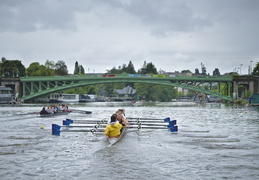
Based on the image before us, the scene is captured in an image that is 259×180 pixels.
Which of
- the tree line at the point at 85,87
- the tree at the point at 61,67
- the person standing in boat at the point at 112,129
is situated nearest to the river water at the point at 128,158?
the person standing in boat at the point at 112,129

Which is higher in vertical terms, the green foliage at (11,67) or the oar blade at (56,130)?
the green foliage at (11,67)

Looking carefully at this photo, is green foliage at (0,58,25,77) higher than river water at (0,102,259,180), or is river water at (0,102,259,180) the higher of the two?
green foliage at (0,58,25,77)

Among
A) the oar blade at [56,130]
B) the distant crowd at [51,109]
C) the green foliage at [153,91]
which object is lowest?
the oar blade at [56,130]

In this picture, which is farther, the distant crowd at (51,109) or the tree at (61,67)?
the tree at (61,67)

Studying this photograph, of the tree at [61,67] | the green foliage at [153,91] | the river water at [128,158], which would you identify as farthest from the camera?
the tree at [61,67]

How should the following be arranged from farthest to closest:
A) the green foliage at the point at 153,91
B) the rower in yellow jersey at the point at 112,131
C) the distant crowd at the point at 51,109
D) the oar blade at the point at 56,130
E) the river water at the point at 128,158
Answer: the green foliage at the point at 153,91
the distant crowd at the point at 51,109
the oar blade at the point at 56,130
the rower in yellow jersey at the point at 112,131
the river water at the point at 128,158

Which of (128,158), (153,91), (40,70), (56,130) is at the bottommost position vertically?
(128,158)

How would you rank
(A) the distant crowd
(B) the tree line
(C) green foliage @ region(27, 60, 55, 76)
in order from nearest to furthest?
(A) the distant crowd
(C) green foliage @ region(27, 60, 55, 76)
(B) the tree line

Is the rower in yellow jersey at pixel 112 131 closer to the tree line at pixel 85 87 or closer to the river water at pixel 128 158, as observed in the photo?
the river water at pixel 128 158

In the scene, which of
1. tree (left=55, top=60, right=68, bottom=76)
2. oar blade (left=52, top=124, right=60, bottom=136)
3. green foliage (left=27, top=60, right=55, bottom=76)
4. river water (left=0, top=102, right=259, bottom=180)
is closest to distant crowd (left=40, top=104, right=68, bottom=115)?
river water (left=0, top=102, right=259, bottom=180)

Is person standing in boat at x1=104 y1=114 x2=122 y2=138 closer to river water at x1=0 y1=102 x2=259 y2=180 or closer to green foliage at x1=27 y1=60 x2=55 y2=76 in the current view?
river water at x1=0 y1=102 x2=259 y2=180

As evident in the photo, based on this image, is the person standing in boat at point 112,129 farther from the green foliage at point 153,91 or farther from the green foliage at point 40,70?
the green foliage at point 153,91

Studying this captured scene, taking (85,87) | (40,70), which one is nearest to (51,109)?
(40,70)

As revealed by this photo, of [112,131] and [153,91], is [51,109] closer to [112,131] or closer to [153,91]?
[112,131]
